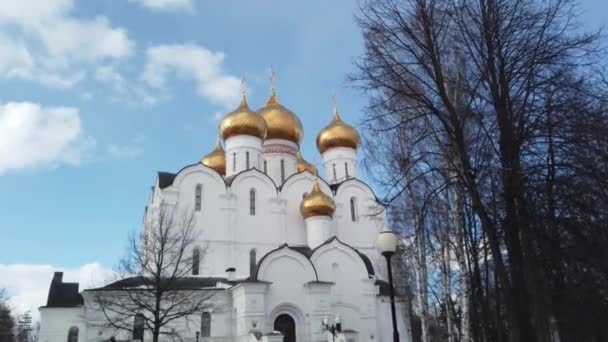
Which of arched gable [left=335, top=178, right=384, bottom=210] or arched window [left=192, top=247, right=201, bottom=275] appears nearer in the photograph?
arched window [left=192, top=247, right=201, bottom=275]

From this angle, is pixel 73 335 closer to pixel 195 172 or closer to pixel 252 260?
pixel 252 260

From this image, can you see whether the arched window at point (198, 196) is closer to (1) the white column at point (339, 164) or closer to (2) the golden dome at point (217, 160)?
(2) the golden dome at point (217, 160)

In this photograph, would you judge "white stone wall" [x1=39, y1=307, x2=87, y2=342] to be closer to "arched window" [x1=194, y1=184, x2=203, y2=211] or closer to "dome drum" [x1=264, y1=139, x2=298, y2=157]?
"arched window" [x1=194, y1=184, x2=203, y2=211]

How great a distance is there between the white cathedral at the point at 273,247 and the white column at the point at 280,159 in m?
0.07

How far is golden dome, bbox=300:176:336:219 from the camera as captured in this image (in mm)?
26250

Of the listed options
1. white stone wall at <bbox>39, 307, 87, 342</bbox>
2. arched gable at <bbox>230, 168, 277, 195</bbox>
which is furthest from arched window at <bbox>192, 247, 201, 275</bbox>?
white stone wall at <bbox>39, 307, 87, 342</bbox>

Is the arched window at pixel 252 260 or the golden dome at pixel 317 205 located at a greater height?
the golden dome at pixel 317 205

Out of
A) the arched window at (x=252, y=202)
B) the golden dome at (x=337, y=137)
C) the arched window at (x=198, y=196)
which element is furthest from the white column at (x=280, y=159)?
the arched window at (x=198, y=196)

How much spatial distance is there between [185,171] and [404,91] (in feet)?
64.6

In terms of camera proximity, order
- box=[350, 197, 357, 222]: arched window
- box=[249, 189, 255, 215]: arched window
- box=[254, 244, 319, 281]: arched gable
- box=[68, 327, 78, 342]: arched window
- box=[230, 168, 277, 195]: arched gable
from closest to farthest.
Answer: box=[254, 244, 319, 281]: arched gable, box=[68, 327, 78, 342]: arched window, box=[249, 189, 255, 215]: arched window, box=[230, 168, 277, 195]: arched gable, box=[350, 197, 357, 222]: arched window

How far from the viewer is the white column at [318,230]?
26.1 m

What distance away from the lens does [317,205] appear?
26.2 m

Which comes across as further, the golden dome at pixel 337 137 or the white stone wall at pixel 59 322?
the golden dome at pixel 337 137

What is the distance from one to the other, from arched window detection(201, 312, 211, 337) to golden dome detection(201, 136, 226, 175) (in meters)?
11.3
